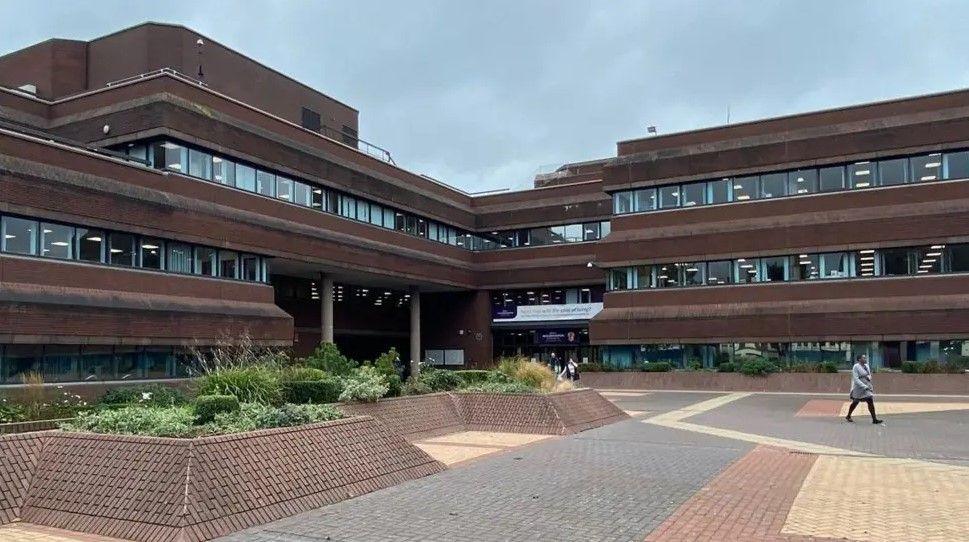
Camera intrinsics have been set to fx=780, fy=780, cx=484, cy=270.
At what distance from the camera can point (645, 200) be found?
43.0 meters

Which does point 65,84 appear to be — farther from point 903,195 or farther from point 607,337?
point 903,195

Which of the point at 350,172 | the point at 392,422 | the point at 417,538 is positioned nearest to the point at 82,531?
the point at 417,538

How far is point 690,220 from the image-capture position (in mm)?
41188

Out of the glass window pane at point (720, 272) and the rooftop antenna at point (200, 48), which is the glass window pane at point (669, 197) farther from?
the rooftop antenna at point (200, 48)

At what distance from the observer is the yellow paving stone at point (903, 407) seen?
22.9m

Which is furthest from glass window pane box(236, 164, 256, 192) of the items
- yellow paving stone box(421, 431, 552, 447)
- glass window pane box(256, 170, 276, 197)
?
yellow paving stone box(421, 431, 552, 447)

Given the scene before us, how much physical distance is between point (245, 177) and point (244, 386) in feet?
78.9

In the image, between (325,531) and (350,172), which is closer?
(325,531)

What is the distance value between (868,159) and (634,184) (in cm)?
1160

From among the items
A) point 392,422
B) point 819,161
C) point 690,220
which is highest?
point 819,161

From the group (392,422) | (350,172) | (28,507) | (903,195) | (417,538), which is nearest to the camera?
(417,538)

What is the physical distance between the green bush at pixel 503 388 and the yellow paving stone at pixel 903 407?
9.90 metres

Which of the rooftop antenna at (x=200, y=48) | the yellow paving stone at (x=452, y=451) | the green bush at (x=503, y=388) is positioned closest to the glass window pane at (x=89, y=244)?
the rooftop antenna at (x=200, y=48)

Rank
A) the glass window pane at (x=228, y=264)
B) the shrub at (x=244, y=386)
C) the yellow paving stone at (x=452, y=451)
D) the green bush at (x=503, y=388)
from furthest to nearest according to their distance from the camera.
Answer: the glass window pane at (x=228, y=264), the green bush at (x=503, y=388), the yellow paving stone at (x=452, y=451), the shrub at (x=244, y=386)
